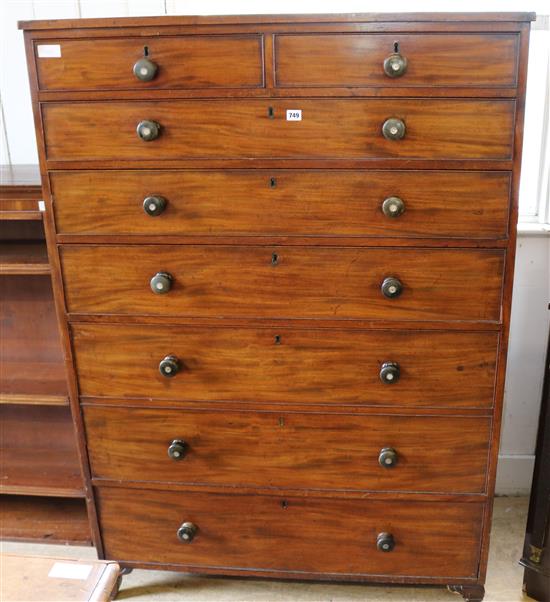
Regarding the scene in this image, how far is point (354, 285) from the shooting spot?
61.7 inches

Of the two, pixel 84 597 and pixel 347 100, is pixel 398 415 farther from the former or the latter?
pixel 84 597

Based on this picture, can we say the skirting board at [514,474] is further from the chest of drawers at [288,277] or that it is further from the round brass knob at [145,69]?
the round brass knob at [145,69]

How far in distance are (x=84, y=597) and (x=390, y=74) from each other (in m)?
1.23

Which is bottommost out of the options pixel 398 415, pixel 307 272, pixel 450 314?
pixel 398 415

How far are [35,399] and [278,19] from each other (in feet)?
4.36

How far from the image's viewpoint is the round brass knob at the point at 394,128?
1424 millimetres

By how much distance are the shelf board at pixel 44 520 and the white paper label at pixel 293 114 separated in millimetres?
1475

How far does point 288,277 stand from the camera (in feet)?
5.17

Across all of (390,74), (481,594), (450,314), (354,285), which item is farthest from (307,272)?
(481,594)

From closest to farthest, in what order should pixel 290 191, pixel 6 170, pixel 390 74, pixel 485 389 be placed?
pixel 390 74 → pixel 290 191 → pixel 485 389 → pixel 6 170

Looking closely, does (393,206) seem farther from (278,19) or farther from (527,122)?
(527,122)

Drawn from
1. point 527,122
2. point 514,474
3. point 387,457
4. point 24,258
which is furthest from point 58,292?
point 514,474

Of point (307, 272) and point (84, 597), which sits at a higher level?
point (307, 272)

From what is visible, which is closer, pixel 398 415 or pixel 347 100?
pixel 347 100
